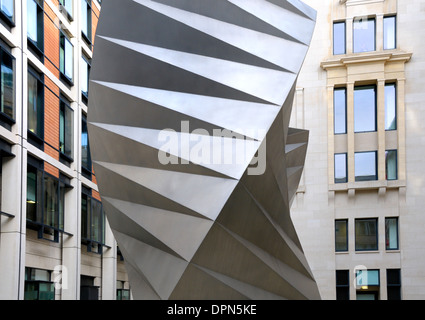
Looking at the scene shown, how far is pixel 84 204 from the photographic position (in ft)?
105

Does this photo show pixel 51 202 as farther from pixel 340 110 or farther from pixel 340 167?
pixel 340 110

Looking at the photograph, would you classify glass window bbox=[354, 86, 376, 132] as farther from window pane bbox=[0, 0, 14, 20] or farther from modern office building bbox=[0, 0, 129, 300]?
window pane bbox=[0, 0, 14, 20]

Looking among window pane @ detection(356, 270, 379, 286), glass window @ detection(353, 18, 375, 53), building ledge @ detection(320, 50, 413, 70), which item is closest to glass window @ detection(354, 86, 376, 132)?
building ledge @ detection(320, 50, 413, 70)

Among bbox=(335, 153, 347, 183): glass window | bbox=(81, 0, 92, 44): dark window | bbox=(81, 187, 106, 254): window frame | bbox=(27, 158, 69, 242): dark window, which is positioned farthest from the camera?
bbox=(335, 153, 347, 183): glass window

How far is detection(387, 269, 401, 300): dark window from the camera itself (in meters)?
33.4

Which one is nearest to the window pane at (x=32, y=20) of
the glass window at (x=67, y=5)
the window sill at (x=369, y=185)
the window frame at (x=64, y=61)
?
the window frame at (x=64, y=61)

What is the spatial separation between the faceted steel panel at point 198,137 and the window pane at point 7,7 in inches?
497

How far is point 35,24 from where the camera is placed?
25.4m

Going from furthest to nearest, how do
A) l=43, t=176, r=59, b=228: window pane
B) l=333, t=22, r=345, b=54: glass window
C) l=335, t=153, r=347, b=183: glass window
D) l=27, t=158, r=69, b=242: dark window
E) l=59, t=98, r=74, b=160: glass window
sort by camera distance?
l=333, t=22, r=345, b=54: glass window, l=335, t=153, r=347, b=183: glass window, l=59, t=98, r=74, b=160: glass window, l=43, t=176, r=59, b=228: window pane, l=27, t=158, r=69, b=242: dark window

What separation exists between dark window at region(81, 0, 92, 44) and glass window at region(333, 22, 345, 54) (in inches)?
590

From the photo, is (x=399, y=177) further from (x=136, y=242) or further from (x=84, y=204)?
(x=136, y=242)

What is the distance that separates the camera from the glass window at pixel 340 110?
35750mm

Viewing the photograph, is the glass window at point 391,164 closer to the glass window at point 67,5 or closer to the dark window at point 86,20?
the dark window at point 86,20
